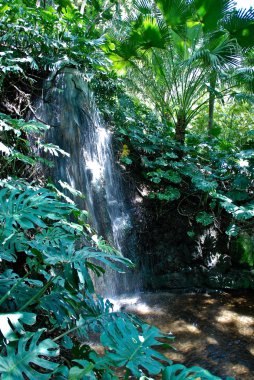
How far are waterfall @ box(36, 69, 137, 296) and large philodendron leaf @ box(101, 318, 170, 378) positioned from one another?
120 inches

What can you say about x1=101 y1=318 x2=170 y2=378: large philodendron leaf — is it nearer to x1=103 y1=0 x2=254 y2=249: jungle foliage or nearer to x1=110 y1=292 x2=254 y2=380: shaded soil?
x1=110 y1=292 x2=254 y2=380: shaded soil

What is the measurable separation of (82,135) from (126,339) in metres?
3.58

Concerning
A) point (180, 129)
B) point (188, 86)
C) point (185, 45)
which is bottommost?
point (180, 129)

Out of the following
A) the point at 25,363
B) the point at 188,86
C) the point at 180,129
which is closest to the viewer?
the point at 25,363

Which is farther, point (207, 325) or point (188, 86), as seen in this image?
point (188, 86)

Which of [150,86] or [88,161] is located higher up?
[150,86]

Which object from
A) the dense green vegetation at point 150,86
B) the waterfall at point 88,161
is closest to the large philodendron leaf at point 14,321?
the dense green vegetation at point 150,86

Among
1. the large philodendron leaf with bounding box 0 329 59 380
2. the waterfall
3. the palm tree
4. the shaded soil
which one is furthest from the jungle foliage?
the large philodendron leaf with bounding box 0 329 59 380

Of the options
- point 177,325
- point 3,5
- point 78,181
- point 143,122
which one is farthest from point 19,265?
point 143,122

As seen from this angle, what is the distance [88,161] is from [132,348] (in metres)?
3.52

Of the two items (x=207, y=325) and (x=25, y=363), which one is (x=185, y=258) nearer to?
(x=207, y=325)

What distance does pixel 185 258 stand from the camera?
506 cm

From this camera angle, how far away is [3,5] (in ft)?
11.1

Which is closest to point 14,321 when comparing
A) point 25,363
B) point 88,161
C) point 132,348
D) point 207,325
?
point 25,363
